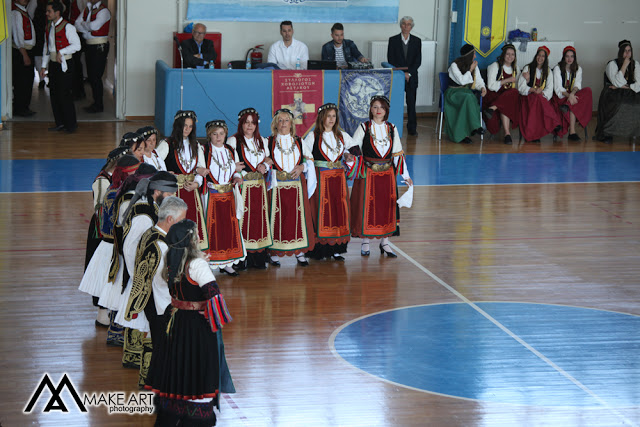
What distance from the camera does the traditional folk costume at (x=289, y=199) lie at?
26.1ft

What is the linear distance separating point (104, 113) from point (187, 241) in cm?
1143

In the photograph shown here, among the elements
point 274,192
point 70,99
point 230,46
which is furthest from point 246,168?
point 230,46

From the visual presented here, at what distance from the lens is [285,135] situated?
7.98m

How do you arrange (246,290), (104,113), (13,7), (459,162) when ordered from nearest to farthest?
(246,290), (459,162), (13,7), (104,113)

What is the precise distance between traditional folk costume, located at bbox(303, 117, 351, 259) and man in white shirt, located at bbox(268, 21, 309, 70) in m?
6.01

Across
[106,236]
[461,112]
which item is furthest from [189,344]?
[461,112]

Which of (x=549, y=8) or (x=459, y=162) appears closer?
(x=459, y=162)

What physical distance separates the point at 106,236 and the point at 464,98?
955 cm

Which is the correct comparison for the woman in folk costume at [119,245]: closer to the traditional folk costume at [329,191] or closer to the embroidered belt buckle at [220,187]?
the embroidered belt buckle at [220,187]

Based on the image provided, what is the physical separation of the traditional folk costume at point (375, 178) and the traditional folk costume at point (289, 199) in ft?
1.70

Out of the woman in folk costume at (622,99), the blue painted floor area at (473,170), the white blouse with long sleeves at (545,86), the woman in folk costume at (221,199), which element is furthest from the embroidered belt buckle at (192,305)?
the woman in folk costume at (622,99)

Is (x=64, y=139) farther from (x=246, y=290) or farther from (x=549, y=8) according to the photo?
(x=549, y=8)

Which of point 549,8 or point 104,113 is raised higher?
point 549,8

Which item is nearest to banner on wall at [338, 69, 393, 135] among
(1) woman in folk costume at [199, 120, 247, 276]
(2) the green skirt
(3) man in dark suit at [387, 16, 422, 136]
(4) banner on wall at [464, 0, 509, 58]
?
(3) man in dark suit at [387, 16, 422, 136]
